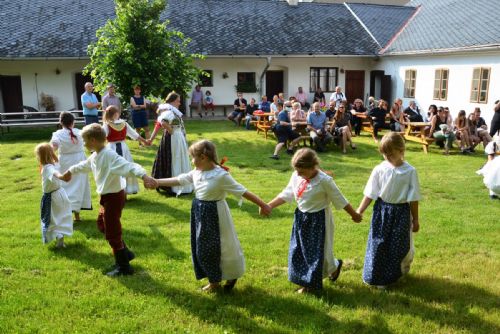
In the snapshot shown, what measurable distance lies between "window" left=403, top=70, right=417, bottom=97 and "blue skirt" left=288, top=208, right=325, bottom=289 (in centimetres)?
1754

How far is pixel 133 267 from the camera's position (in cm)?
497

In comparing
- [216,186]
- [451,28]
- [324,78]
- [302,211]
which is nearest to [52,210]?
[216,186]

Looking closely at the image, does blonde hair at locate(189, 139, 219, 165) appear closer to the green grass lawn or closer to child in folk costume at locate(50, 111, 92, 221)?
the green grass lawn

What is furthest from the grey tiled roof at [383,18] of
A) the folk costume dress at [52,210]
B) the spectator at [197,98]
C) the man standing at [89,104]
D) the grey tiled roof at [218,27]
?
the folk costume dress at [52,210]

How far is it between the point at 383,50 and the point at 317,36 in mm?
3273

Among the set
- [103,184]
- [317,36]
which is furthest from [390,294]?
[317,36]

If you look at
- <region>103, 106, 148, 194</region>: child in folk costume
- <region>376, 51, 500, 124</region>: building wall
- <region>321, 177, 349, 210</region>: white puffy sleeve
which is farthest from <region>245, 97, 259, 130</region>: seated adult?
<region>321, 177, 349, 210</region>: white puffy sleeve

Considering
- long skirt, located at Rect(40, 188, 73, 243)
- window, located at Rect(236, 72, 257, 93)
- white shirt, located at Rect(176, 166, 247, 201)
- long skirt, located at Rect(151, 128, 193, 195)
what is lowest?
long skirt, located at Rect(40, 188, 73, 243)

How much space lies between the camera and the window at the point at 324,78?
2322cm

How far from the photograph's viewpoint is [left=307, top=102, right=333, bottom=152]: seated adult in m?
12.3

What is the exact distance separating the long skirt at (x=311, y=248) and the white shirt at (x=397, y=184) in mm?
557

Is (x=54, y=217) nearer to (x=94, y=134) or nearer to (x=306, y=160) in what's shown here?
(x=94, y=134)

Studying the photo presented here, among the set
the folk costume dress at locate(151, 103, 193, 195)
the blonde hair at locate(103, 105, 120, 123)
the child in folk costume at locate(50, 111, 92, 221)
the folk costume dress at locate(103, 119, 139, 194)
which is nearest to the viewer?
the child in folk costume at locate(50, 111, 92, 221)

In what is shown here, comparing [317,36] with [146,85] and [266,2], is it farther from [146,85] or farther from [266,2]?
[146,85]
